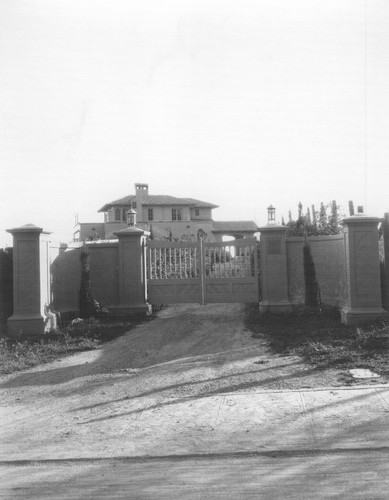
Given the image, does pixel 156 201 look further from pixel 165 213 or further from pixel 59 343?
pixel 59 343

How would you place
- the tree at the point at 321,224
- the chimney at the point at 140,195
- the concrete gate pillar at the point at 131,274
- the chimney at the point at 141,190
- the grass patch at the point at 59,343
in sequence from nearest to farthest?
the grass patch at the point at 59,343, the concrete gate pillar at the point at 131,274, the tree at the point at 321,224, the chimney at the point at 140,195, the chimney at the point at 141,190

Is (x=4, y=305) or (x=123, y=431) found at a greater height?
(x=4, y=305)

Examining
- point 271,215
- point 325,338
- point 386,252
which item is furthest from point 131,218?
point 325,338

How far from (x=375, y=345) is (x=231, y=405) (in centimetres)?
363

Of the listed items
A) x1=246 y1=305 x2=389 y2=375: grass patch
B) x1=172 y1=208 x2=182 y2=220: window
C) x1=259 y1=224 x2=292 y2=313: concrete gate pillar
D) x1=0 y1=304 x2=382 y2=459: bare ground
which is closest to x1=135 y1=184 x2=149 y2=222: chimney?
x1=172 y1=208 x2=182 y2=220: window

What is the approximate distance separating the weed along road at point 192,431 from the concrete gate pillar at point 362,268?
140 inches

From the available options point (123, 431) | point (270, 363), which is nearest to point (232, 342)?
point (270, 363)

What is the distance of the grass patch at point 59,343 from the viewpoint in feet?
30.2

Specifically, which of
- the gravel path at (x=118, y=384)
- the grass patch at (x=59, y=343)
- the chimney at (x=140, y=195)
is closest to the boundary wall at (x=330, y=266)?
the gravel path at (x=118, y=384)

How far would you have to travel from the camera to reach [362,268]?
475 inches

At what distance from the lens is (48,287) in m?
12.7

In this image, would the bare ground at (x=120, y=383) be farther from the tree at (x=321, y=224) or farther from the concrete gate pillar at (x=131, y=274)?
the tree at (x=321, y=224)

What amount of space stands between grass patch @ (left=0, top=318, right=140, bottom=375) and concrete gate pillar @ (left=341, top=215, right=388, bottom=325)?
15.7 feet

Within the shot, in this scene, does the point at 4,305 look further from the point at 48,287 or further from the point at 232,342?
the point at 232,342
